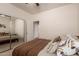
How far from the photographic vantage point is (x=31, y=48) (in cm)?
145

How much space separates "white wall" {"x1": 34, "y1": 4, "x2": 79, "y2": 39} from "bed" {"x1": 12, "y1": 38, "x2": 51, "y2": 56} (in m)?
0.11

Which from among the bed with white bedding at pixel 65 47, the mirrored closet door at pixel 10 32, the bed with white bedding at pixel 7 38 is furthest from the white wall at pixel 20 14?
the bed with white bedding at pixel 65 47

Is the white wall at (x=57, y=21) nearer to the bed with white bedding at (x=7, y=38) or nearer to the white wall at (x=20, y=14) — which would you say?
the white wall at (x=20, y=14)

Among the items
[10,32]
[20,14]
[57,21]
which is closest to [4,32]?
[10,32]

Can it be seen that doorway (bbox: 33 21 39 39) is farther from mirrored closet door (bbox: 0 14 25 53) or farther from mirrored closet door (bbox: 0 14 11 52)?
mirrored closet door (bbox: 0 14 11 52)

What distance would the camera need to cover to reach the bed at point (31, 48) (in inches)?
51.6

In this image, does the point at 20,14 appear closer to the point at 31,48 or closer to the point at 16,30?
the point at 16,30

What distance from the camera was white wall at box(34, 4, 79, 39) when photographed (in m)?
1.45

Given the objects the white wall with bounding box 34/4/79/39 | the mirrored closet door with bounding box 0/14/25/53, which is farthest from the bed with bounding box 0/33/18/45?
the white wall with bounding box 34/4/79/39

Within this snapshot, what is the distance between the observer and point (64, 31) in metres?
1.44

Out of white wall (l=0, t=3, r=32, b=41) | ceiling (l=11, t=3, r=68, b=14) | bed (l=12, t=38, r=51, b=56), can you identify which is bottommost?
bed (l=12, t=38, r=51, b=56)

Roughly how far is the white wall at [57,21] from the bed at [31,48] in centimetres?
11

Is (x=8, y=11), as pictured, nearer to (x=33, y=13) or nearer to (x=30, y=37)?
(x=33, y=13)

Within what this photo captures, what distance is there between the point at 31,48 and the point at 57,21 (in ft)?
1.81
